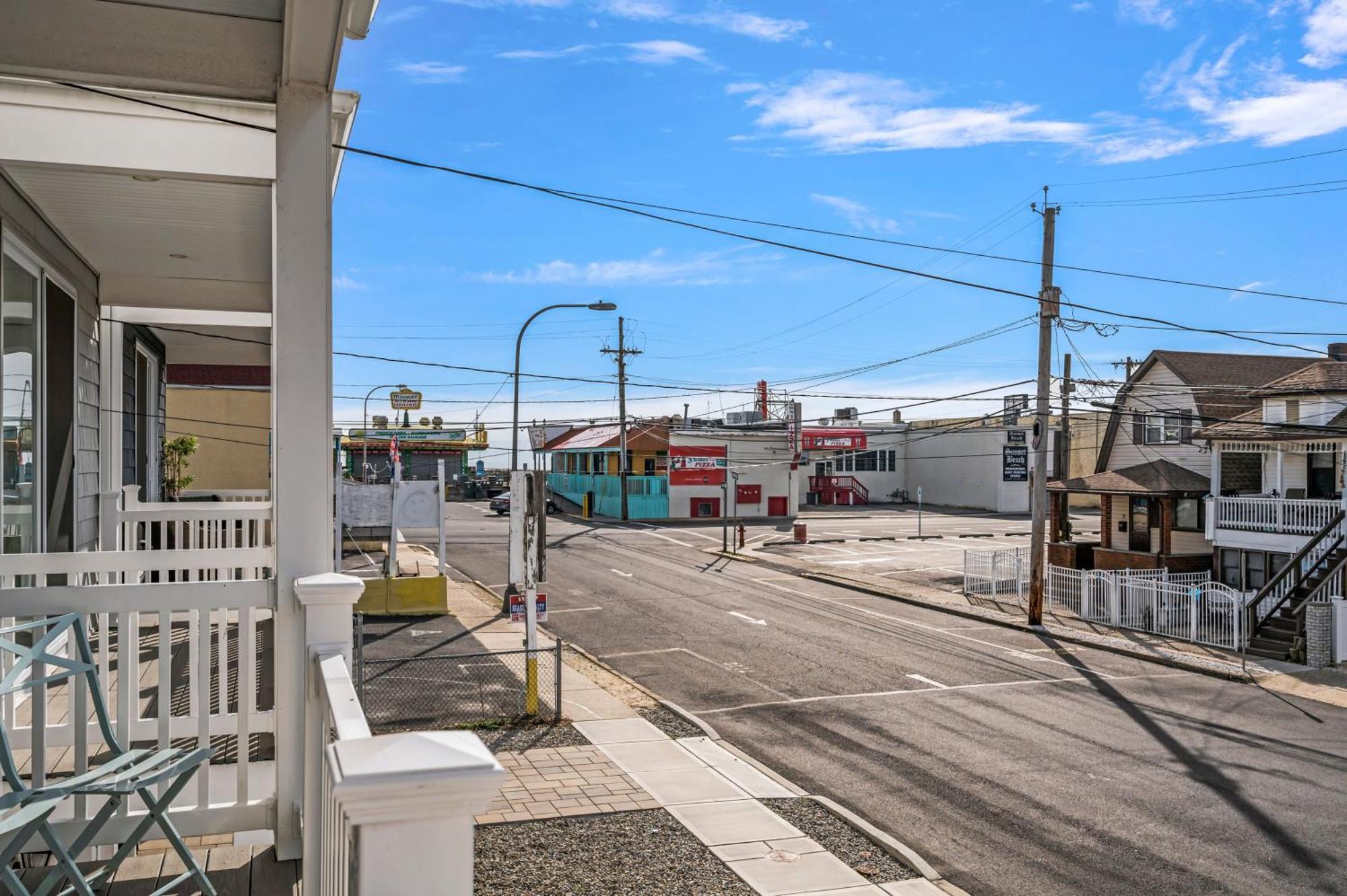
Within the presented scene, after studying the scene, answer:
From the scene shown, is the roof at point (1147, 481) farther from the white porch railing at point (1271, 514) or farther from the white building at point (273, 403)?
the white building at point (273, 403)

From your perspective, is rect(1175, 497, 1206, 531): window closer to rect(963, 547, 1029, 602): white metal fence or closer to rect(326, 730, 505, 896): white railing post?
rect(963, 547, 1029, 602): white metal fence

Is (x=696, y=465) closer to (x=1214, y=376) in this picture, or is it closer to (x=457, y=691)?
(x=1214, y=376)

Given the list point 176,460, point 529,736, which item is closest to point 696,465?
point 176,460

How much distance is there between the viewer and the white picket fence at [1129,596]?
22.1 meters

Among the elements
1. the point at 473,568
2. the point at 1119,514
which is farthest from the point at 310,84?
the point at 1119,514

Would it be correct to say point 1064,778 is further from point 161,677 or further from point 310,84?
point 310,84

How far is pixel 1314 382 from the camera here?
2559 cm

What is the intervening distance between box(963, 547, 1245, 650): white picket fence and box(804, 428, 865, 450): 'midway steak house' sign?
3420 cm

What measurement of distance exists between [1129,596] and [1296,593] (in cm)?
348

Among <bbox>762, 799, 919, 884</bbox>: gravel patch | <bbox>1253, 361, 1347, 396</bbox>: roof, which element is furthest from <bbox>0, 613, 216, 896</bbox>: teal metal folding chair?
<bbox>1253, 361, 1347, 396</bbox>: roof

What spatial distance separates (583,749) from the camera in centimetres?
1198

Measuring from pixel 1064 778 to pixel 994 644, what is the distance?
9701 millimetres

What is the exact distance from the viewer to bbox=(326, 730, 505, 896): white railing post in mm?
1780

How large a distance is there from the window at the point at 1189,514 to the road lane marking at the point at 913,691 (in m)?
12.5
